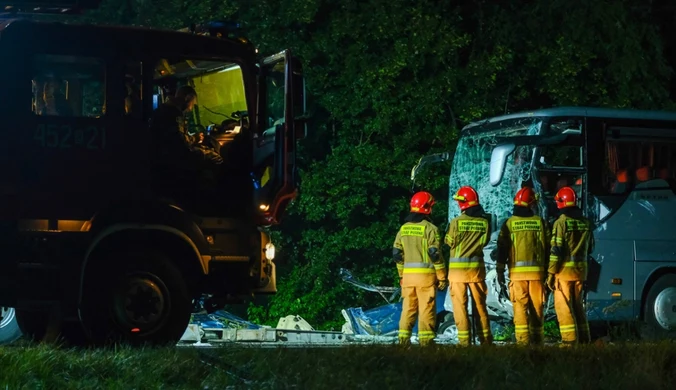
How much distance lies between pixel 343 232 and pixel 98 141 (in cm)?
1273

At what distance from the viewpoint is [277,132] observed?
11.5m

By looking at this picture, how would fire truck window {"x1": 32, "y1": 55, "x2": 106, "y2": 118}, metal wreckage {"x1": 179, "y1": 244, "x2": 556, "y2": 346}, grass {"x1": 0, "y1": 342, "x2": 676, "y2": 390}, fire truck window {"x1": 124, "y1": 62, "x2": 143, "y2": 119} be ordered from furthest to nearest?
1. metal wreckage {"x1": 179, "y1": 244, "x2": 556, "y2": 346}
2. fire truck window {"x1": 124, "y1": 62, "x2": 143, "y2": 119}
3. fire truck window {"x1": 32, "y1": 55, "x2": 106, "y2": 118}
4. grass {"x1": 0, "y1": 342, "x2": 676, "y2": 390}

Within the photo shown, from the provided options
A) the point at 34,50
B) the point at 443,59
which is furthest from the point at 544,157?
the point at 34,50

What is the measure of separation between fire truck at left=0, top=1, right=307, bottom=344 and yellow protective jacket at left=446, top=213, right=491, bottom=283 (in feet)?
8.08

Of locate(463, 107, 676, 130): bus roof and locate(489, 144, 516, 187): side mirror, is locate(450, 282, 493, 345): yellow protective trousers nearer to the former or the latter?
locate(489, 144, 516, 187): side mirror

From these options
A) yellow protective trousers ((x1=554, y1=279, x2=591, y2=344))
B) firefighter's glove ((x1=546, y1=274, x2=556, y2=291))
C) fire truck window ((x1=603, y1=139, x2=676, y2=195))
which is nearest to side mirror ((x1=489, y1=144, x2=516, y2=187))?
fire truck window ((x1=603, y1=139, x2=676, y2=195))

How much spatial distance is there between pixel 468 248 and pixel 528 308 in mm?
1105

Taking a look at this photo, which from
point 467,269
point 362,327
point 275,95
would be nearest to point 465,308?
point 467,269

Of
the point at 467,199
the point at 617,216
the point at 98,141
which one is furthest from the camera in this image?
the point at 617,216

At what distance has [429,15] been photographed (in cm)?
2267

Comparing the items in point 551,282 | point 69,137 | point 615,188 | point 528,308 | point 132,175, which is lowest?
point 528,308

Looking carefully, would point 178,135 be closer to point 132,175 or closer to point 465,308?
point 132,175

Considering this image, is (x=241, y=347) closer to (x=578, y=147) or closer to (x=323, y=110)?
(x=578, y=147)

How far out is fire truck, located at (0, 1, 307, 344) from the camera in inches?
→ 424
